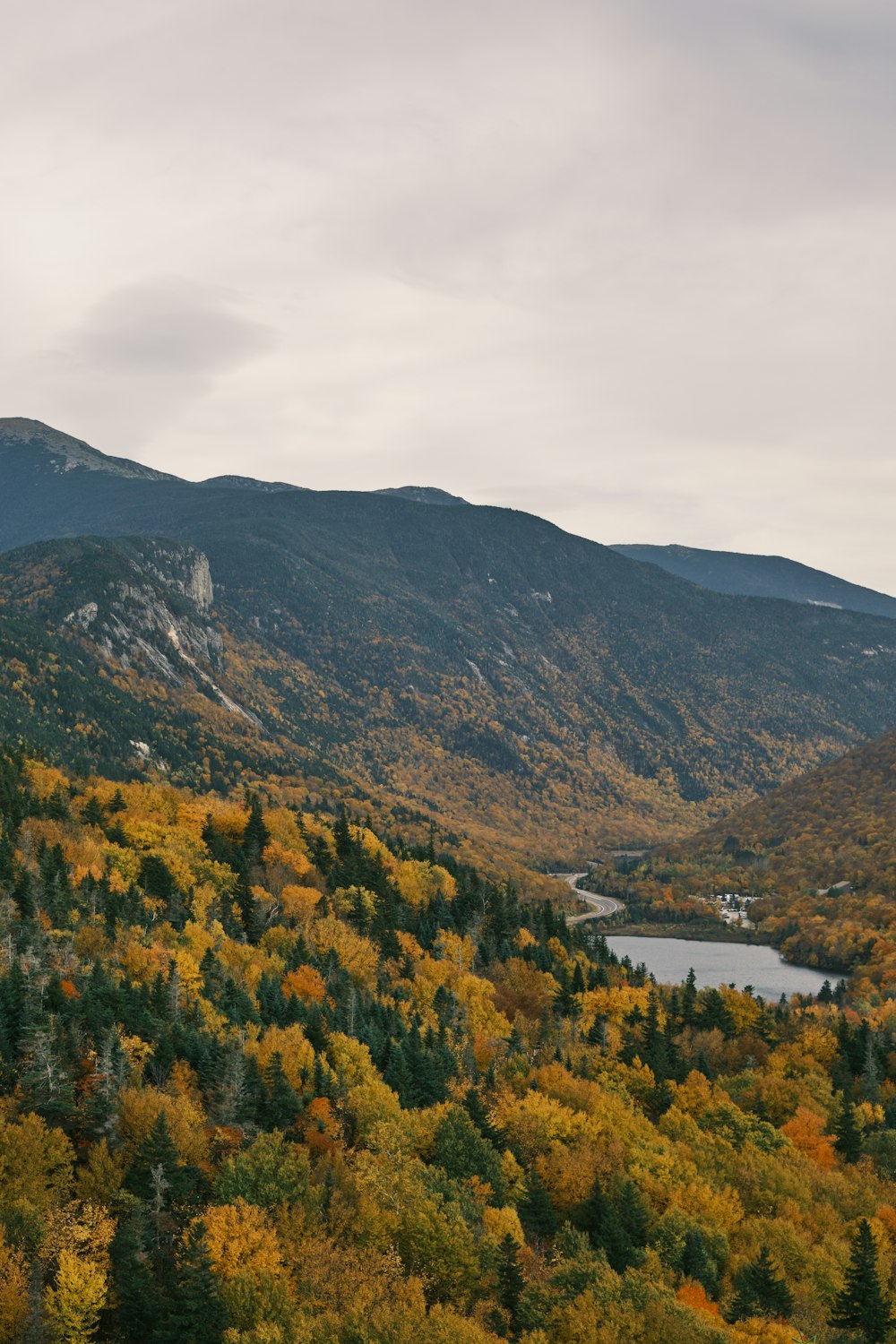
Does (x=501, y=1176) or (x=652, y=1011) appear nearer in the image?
(x=501, y=1176)

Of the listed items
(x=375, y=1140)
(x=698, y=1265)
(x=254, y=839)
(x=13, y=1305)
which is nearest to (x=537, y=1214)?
(x=698, y=1265)

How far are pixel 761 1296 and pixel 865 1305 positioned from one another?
856 cm

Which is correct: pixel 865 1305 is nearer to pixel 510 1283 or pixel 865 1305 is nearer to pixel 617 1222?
pixel 617 1222

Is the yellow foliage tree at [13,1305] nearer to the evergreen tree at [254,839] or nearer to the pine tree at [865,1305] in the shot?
the pine tree at [865,1305]

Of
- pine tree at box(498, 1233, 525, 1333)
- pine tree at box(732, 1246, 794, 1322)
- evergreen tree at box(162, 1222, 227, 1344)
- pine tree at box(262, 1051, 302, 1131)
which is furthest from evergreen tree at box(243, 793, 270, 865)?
evergreen tree at box(162, 1222, 227, 1344)

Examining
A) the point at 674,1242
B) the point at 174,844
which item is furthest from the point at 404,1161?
the point at 174,844

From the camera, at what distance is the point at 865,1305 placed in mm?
92375

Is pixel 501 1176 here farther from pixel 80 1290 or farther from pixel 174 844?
pixel 174 844

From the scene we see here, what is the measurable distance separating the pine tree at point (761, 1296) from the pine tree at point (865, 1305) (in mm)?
4238

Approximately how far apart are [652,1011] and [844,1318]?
69.8 metres

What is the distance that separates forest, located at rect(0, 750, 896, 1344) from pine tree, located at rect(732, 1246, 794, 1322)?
0.20 meters

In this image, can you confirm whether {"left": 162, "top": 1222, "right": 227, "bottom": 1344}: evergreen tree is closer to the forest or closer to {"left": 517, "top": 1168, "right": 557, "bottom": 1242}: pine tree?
the forest

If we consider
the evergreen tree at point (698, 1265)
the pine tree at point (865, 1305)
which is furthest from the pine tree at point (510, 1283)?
the pine tree at point (865, 1305)

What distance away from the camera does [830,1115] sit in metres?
138
